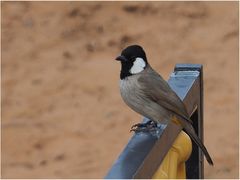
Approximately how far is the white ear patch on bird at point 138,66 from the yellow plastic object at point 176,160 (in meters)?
0.85

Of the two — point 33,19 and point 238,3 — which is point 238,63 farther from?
point 33,19

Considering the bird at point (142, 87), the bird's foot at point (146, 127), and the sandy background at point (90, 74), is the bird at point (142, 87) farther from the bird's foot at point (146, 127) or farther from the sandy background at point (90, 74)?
the sandy background at point (90, 74)

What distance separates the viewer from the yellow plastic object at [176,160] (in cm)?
306

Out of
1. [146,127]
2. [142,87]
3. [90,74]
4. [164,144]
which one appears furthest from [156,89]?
[90,74]

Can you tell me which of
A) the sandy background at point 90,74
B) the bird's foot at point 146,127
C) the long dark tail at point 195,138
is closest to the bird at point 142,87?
the long dark tail at point 195,138

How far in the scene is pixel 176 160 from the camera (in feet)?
10.8

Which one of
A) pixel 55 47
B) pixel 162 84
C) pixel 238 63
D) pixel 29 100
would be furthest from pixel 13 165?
pixel 162 84

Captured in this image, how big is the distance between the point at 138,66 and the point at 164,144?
1.59m

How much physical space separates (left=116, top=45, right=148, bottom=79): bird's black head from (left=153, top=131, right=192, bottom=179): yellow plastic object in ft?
2.57

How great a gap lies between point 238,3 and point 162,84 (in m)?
4.96

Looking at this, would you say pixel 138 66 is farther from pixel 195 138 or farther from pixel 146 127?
pixel 146 127

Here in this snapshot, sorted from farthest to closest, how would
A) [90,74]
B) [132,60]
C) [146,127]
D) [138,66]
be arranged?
[90,74]
[138,66]
[132,60]
[146,127]

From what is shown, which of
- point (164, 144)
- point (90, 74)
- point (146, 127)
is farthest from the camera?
point (90, 74)

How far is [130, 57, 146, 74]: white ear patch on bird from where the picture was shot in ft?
14.9
